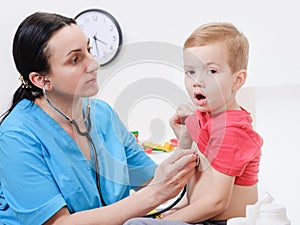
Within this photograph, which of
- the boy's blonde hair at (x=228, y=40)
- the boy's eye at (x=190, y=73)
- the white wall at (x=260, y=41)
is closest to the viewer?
the boy's eye at (x=190, y=73)

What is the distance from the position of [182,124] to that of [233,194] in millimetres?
223

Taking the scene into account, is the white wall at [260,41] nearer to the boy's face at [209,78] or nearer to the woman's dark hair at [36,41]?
the boy's face at [209,78]

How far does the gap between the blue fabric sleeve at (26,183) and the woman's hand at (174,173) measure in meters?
0.27

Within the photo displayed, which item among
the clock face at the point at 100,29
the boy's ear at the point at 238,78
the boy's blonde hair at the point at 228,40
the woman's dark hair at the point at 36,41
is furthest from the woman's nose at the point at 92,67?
the clock face at the point at 100,29

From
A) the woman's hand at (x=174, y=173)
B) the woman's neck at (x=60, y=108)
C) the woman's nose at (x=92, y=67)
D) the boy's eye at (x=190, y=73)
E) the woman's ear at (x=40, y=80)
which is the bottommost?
the woman's hand at (x=174, y=173)

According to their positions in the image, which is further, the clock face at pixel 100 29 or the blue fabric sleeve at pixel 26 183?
the clock face at pixel 100 29

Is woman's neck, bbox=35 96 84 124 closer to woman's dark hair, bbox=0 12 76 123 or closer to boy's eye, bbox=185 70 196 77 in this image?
woman's dark hair, bbox=0 12 76 123

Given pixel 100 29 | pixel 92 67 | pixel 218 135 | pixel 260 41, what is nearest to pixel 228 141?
pixel 218 135

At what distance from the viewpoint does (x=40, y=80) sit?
1.43 meters

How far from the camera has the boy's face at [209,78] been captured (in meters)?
1.17

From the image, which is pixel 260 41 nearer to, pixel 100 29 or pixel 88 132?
pixel 100 29

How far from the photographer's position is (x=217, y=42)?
127cm

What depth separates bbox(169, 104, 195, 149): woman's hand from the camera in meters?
1.21

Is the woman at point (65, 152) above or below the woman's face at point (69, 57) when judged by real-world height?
below
